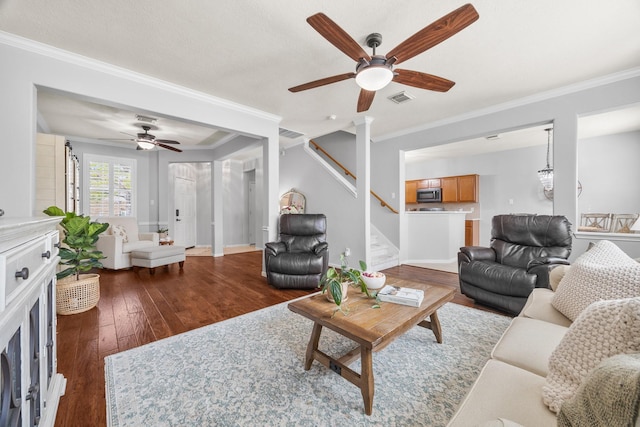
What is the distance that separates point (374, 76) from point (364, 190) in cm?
243

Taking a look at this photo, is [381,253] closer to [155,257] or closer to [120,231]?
[155,257]

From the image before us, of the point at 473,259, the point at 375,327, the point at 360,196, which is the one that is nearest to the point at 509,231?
the point at 473,259

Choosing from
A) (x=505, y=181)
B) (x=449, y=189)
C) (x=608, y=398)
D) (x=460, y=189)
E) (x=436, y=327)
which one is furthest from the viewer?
(x=449, y=189)

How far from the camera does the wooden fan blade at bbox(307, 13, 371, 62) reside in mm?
1623

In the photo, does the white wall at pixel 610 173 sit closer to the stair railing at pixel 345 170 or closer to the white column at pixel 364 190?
the stair railing at pixel 345 170

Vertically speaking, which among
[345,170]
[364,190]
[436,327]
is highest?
[345,170]

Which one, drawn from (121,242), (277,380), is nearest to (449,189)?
(277,380)

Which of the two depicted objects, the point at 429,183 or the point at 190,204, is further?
the point at 429,183

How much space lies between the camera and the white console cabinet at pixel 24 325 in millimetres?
699

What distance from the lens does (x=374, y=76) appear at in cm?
217

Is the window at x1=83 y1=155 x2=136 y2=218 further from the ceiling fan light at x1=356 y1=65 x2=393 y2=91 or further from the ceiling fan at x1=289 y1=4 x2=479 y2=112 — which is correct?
the ceiling fan light at x1=356 y1=65 x2=393 y2=91

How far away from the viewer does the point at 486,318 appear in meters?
2.51

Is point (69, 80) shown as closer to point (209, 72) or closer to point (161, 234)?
point (209, 72)

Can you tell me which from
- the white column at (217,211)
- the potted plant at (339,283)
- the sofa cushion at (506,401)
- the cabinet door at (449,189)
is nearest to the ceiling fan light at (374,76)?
the potted plant at (339,283)
